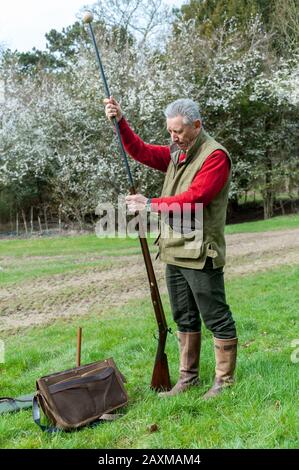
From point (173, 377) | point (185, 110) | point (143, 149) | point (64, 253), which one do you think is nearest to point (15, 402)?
point (173, 377)

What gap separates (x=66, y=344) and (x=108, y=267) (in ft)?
18.1

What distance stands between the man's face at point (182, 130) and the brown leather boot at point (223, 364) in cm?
143

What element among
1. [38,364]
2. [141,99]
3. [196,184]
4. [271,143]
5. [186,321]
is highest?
[141,99]

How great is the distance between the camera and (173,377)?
4.36m

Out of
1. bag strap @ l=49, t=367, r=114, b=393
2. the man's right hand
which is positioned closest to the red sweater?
the man's right hand

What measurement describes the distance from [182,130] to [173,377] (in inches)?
79.4

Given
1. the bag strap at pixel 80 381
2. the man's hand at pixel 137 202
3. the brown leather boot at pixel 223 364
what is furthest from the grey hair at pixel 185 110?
the bag strap at pixel 80 381

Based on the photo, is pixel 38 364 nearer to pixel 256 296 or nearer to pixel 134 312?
pixel 134 312

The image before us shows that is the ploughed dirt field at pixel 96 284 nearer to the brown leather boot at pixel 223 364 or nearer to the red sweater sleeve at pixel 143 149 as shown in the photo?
the red sweater sleeve at pixel 143 149

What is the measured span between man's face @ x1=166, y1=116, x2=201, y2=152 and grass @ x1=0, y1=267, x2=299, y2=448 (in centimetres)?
179

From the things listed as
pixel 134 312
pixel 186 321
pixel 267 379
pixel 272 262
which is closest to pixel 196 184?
pixel 186 321

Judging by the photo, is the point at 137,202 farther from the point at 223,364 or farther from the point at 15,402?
the point at 15,402

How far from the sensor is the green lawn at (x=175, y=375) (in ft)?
10.6

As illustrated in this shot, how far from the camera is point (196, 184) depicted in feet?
11.8
